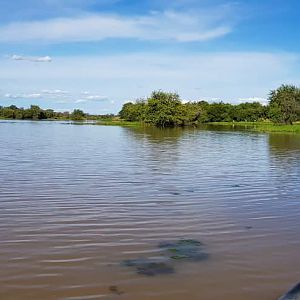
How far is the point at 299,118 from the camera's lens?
90312 mm

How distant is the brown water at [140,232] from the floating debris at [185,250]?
0.18 meters

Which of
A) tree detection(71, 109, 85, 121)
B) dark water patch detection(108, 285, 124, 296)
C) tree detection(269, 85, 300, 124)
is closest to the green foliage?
tree detection(269, 85, 300, 124)

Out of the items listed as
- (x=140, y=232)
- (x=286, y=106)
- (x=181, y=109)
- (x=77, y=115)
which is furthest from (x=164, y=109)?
(x=77, y=115)

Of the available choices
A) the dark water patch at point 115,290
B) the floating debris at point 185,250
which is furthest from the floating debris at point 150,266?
the dark water patch at point 115,290

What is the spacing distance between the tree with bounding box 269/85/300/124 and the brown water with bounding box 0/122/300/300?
73.2 metres

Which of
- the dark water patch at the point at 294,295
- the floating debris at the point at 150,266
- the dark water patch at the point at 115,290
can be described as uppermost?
the dark water patch at the point at 294,295

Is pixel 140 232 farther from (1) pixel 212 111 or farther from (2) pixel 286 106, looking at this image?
(1) pixel 212 111

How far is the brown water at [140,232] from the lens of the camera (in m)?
6.34

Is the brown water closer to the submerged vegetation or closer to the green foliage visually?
the submerged vegetation

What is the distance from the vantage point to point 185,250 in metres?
7.94

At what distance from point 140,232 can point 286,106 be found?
83.4 m

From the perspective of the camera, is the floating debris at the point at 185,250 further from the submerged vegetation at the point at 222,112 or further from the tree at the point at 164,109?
the tree at the point at 164,109

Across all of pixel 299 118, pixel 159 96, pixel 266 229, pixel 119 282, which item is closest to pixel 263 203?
pixel 266 229

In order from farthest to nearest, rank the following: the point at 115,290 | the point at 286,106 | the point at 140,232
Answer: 1. the point at 286,106
2. the point at 140,232
3. the point at 115,290
